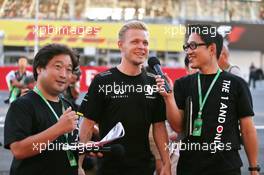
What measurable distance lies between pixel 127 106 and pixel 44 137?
1.12 meters

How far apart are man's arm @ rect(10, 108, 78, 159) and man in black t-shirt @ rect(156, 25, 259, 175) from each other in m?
0.93

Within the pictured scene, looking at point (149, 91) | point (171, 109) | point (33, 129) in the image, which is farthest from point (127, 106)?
point (33, 129)

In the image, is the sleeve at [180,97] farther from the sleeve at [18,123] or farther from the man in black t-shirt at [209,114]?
the sleeve at [18,123]

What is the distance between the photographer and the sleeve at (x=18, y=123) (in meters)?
3.15

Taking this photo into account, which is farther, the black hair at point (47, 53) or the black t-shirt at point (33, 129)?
the black hair at point (47, 53)

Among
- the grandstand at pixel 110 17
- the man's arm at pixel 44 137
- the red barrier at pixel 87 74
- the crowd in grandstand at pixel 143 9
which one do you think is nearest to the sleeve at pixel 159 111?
the man's arm at pixel 44 137

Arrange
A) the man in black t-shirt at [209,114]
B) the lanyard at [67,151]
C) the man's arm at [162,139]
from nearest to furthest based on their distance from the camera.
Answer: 1. the lanyard at [67,151]
2. the man in black t-shirt at [209,114]
3. the man's arm at [162,139]

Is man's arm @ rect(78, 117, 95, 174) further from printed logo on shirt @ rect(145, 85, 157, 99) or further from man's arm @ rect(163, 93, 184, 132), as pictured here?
man's arm @ rect(163, 93, 184, 132)

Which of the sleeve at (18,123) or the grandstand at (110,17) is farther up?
the grandstand at (110,17)

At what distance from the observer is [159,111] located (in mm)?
4289

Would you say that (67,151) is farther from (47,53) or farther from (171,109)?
(171,109)

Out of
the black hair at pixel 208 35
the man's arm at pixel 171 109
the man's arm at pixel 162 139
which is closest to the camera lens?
the man's arm at pixel 171 109

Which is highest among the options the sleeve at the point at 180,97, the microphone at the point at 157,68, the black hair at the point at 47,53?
the black hair at the point at 47,53

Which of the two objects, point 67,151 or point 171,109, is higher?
point 171,109
